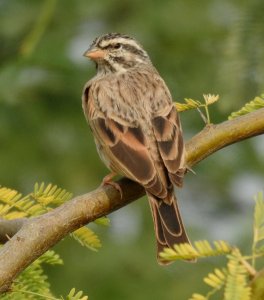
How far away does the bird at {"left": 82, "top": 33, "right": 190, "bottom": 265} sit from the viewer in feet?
19.1

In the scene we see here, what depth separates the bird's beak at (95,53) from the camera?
8093 mm

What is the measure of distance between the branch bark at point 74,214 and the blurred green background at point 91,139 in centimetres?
362

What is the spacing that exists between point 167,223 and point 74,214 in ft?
3.60

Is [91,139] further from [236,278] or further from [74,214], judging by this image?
[236,278]

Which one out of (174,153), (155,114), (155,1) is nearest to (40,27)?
(155,114)

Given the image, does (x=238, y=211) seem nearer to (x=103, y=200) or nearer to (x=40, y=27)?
(x=40, y=27)

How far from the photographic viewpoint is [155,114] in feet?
22.6

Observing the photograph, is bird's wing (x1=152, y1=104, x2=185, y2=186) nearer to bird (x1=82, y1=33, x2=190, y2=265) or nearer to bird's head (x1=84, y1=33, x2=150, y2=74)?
bird (x1=82, y1=33, x2=190, y2=265)

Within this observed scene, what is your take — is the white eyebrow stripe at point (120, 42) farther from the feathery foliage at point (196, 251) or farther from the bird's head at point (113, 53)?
the feathery foliage at point (196, 251)

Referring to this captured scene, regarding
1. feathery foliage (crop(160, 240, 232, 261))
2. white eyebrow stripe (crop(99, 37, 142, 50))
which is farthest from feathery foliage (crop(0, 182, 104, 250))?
white eyebrow stripe (crop(99, 37, 142, 50))

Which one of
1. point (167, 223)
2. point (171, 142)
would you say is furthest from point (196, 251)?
point (171, 142)

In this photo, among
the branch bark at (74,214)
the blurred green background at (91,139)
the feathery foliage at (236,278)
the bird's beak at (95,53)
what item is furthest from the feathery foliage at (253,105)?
the blurred green background at (91,139)

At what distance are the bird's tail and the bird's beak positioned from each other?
2.35 m

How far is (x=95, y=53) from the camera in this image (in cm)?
813
